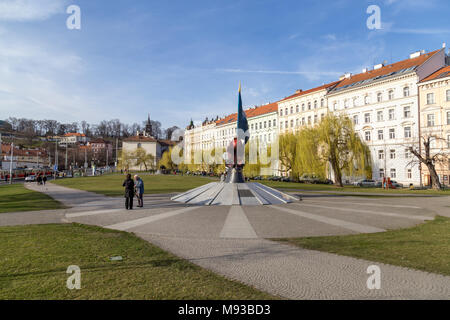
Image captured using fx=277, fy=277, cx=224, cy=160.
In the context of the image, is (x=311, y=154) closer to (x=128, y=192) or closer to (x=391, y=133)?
(x=391, y=133)

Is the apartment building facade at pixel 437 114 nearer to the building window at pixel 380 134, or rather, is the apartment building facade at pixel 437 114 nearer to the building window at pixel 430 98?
the building window at pixel 430 98

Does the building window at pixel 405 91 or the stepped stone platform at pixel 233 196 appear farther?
the building window at pixel 405 91

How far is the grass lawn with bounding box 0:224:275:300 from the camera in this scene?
4.50 m

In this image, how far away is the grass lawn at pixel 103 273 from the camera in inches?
177

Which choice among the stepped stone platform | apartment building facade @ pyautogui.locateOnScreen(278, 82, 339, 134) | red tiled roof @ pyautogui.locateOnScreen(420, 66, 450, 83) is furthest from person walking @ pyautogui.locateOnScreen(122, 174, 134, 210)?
apartment building facade @ pyautogui.locateOnScreen(278, 82, 339, 134)

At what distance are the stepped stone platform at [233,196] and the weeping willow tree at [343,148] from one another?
691 inches

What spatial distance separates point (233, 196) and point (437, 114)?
38.9m

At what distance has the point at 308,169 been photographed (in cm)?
3625

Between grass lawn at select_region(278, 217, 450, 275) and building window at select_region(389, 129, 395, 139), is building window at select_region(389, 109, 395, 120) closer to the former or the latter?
building window at select_region(389, 129, 395, 139)

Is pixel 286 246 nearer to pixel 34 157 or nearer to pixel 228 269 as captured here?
pixel 228 269

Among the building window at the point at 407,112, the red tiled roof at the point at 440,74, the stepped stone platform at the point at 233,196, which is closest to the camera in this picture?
the stepped stone platform at the point at 233,196

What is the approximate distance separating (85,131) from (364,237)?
183 meters

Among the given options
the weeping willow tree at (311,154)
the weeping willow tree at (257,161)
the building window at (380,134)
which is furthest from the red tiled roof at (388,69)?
the weeping willow tree at (311,154)
